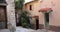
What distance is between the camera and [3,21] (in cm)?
1980

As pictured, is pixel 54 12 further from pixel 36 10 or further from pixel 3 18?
pixel 36 10

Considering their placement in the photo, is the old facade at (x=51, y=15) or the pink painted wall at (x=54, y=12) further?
the old facade at (x=51, y=15)

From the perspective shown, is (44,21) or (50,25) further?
(44,21)

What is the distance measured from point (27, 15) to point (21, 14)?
1.17 m

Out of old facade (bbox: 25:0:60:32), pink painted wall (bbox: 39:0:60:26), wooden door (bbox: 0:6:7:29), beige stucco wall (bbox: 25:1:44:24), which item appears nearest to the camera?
pink painted wall (bbox: 39:0:60:26)

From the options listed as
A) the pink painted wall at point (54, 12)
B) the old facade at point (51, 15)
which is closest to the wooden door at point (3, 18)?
the old facade at point (51, 15)

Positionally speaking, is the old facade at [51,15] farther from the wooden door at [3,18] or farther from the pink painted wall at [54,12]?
the wooden door at [3,18]

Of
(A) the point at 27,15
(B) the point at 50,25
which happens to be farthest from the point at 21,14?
(B) the point at 50,25

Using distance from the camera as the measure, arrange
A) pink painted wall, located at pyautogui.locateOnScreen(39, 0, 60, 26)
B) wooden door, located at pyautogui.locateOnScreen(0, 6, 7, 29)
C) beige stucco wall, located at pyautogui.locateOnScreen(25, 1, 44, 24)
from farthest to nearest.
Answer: beige stucco wall, located at pyautogui.locateOnScreen(25, 1, 44, 24) < wooden door, located at pyautogui.locateOnScreen(0, 6, 7, 29) < pink painted wall, located at pyautogui.locateOnScreen(39, 0, 60, 26)

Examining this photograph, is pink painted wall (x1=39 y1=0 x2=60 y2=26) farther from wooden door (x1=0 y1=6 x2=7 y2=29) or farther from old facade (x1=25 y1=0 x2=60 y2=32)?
wooden door (x1=0 y1=6 x2=7 y2=29)

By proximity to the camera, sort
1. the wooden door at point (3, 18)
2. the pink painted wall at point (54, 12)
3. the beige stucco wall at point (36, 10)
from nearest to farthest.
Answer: the pink painted wall at point (54, 12), the wooden door at point (3, 18), the beige stucco wall at point (36, 10)

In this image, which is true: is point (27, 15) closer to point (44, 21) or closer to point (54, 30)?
point (44, 21)

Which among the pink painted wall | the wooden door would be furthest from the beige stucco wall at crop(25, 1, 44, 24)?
the wooden door

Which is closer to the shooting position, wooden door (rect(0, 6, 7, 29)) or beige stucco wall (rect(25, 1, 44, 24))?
wooden door (rect(0, 6, 7, 29))
